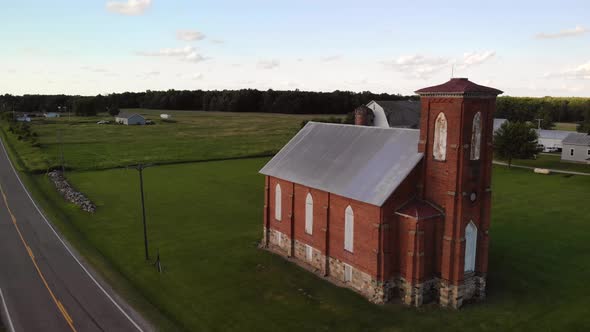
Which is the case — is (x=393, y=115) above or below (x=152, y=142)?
above

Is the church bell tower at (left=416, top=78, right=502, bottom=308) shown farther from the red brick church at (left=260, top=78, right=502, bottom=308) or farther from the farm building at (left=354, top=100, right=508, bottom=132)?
the farm building at (left=354, top=100, right=508, bottom=132)

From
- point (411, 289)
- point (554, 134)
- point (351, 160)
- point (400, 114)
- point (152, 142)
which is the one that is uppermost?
point (400, 114)

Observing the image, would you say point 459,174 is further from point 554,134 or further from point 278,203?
point 554,134

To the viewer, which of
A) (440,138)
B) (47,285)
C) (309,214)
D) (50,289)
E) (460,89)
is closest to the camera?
(460,89)

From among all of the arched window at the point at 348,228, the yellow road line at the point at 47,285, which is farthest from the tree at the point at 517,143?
the yellow road line at the point at 47,285

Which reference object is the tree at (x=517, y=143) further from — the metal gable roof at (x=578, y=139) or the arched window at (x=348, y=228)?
the arched window at (x=348, y=228)

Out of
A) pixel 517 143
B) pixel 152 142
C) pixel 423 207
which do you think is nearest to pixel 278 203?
pixel 423 207

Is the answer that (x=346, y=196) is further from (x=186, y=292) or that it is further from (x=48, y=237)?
(x=48, y=237)
